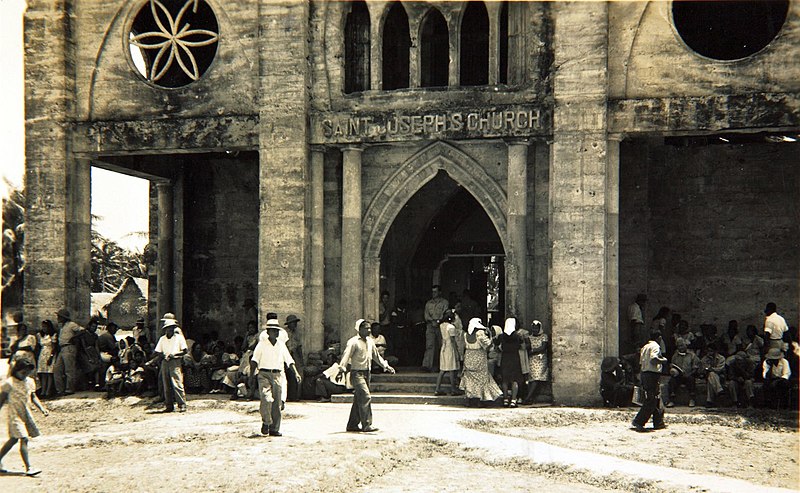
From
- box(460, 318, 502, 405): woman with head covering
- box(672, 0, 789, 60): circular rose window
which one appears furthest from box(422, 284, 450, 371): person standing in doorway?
box(672, 0, 789, 60): circular rose window

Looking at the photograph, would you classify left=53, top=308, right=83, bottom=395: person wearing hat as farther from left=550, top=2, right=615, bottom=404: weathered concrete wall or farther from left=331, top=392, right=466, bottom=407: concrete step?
left=550, top=2, right=615, bottom=404: weathered concrete wall

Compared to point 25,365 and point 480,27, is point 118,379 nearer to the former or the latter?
point 25,365

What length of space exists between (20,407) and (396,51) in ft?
37.4

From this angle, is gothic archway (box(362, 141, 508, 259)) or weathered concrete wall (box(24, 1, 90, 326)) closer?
gothic archway (box(362, 141, 508, 259))

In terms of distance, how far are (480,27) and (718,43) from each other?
527 cm

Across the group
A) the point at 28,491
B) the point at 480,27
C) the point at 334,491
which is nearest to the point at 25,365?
the point at 28,491

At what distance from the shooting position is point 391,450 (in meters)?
11.9

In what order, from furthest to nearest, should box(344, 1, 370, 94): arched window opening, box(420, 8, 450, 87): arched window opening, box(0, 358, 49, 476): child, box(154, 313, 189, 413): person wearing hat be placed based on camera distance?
box(420, 8, 450, 87): arched window opening
box(344, 1, 370, 94): arched window opening
box(154, 313, 189, 413): person wearing hat
box(0, 358, 49, 476): child

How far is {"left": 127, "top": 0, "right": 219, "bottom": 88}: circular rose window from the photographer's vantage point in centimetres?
1897

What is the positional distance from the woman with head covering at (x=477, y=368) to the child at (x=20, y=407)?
7.60 meters

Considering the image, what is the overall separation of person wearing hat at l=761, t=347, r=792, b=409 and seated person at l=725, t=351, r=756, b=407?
0.98ft

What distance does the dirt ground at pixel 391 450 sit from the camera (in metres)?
10.1

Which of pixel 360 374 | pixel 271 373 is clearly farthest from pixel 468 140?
pixel 271 373

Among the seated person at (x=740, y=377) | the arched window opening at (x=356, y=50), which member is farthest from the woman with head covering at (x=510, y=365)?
the arched window opening at (x=356, y=50)
